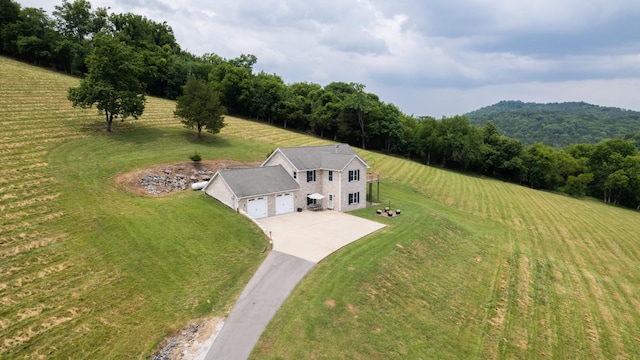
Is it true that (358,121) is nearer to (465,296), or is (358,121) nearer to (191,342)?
(465,296)

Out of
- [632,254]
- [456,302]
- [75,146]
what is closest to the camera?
[456,302]

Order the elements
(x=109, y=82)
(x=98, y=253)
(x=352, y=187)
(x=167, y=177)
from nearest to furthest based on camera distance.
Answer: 1. (x=98, y=253)
2. (x=352, y=187)
3. (x=167, y=177)
4. (x=109, y=82)

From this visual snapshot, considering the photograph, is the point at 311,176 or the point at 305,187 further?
the point at 311,176

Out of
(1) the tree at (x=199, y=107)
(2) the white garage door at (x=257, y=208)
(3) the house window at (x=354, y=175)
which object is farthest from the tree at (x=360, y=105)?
(2) the white garage door at (x=257, y=208)

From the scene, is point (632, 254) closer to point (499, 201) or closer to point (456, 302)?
point (499, 201)

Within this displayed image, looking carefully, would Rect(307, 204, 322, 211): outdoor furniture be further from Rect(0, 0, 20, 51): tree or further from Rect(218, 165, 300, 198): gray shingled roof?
Rect(0, 0, 20, 51): tree

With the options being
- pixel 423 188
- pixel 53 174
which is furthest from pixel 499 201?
pixel 53 174

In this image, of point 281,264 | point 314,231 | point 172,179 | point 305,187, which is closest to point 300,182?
point 305,187

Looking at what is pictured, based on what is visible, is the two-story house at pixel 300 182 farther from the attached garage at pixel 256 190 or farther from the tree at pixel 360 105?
the tree at pixel 360 105
